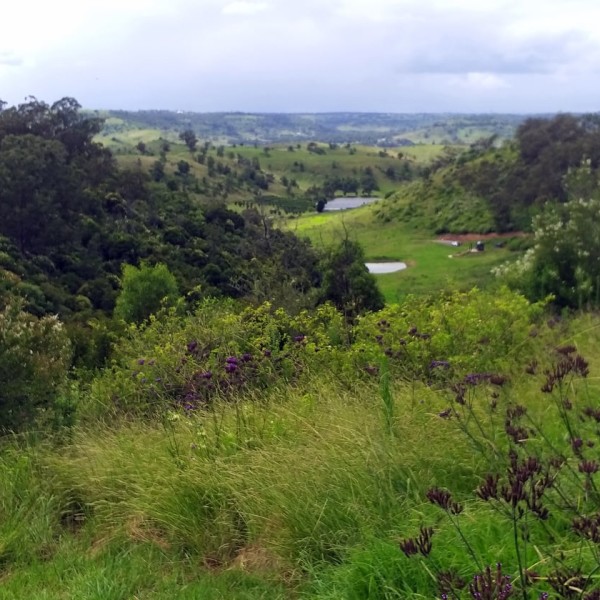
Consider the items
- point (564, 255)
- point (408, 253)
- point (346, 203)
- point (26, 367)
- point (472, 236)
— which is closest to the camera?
point (26, 367)

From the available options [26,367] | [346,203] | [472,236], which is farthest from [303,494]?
[346,203]

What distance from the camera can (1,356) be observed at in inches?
278

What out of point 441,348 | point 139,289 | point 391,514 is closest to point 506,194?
point 139,289

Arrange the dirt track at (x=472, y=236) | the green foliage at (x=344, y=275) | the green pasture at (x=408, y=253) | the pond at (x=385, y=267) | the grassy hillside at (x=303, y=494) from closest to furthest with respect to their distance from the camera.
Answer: the grassy hillside at (x=303, y=494), the green foliage at (x=344, y=275), the green pasture at (x=408, y=253), the pond at (x=385, y=267), the dirt track at (x=472, y=236)

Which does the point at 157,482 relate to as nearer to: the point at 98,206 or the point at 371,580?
the point at 371,580

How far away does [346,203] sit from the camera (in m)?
97.7

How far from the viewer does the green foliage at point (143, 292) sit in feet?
84.6

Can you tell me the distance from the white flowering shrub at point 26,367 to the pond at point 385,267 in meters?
45.5

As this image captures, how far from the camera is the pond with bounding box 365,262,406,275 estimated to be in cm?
5381

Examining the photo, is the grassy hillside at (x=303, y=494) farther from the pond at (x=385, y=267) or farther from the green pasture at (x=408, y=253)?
the pond at (x=385, y=267)

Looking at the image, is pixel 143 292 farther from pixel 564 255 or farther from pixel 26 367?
pixel 26 367

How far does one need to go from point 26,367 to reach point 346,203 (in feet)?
302

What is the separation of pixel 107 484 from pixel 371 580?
6.88 feet

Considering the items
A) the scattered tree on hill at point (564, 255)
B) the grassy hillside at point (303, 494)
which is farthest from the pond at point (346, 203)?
the grassy hillside at point (303, 494)
